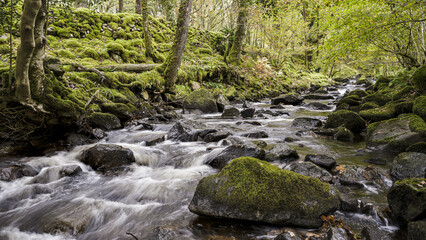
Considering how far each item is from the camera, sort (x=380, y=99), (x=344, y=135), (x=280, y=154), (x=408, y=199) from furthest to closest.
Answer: (x=380, y=99)
(x=344, y=135)
(x=280, y=154)
(x=408, y=199)

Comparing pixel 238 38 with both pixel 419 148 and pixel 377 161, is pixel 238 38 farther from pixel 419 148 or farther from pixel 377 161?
pixel 419 148

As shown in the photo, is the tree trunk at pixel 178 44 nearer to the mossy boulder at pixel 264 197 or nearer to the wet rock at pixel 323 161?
the wet rock at pixel 323 161

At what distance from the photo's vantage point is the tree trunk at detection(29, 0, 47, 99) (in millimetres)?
5004

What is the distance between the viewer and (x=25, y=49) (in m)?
4.58

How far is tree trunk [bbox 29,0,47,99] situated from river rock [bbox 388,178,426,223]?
22.2ft

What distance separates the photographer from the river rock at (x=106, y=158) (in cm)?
505

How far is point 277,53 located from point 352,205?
2020cm

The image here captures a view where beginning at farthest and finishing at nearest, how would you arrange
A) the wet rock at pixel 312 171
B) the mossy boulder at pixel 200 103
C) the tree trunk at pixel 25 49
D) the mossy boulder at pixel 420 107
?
1. the mossy boulder at pixel 200 103
2. the mossy boulder at pixel 420 107
3. the tree trunk at pixel 25 49
4. the wet rock at pixel 312 171

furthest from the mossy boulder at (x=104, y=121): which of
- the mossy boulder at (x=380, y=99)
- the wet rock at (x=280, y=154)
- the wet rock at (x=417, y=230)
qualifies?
the mossy boulder at (x=380, y=99)

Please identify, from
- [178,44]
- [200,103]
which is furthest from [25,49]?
[200,103]

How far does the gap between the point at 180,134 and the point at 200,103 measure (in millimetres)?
4536

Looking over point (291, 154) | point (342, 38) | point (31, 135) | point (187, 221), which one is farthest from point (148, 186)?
point (342, 38)

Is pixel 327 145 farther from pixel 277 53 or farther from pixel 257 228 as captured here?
pixel 277 53

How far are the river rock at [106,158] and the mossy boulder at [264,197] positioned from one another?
2.68 meters
